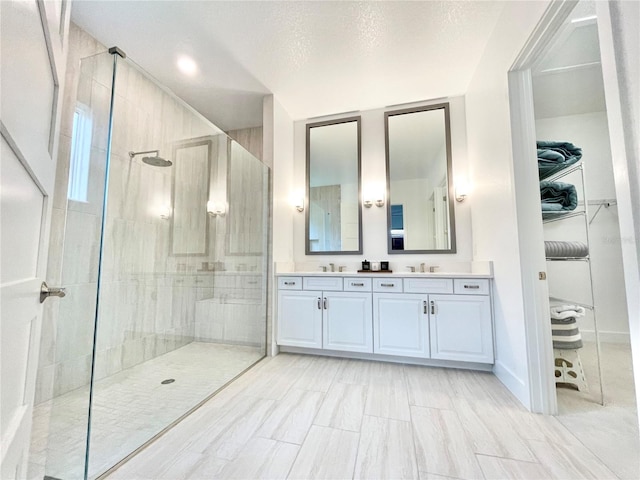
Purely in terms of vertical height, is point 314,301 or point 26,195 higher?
point 26,195

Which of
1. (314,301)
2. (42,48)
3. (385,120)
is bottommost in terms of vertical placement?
(314,301)

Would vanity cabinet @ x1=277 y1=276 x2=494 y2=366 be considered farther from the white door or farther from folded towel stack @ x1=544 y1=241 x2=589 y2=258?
the white door

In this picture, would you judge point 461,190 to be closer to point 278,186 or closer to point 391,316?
point 391,316

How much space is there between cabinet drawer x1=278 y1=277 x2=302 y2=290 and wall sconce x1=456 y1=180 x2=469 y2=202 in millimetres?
1879

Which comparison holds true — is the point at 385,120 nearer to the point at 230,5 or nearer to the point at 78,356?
the point at 230,5

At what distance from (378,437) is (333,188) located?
8.17 ft

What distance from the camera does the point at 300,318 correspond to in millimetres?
2748

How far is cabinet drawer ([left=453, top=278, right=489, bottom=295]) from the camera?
2324 mm

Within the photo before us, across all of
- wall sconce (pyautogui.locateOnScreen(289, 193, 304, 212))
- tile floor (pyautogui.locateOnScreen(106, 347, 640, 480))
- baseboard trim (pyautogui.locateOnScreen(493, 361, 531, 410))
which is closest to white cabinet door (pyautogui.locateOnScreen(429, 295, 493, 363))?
baseboard trim (pyautogui.locateOnScreen(493, 361, 531, 410))

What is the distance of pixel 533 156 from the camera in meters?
1.75

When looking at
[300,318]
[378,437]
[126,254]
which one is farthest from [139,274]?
[378,437]

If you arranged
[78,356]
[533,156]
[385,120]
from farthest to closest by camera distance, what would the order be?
[385,120] < [533,156] < [78,356]

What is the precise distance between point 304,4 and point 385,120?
155 cm

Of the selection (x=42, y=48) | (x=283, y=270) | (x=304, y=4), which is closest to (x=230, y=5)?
(x=304, y=4)
